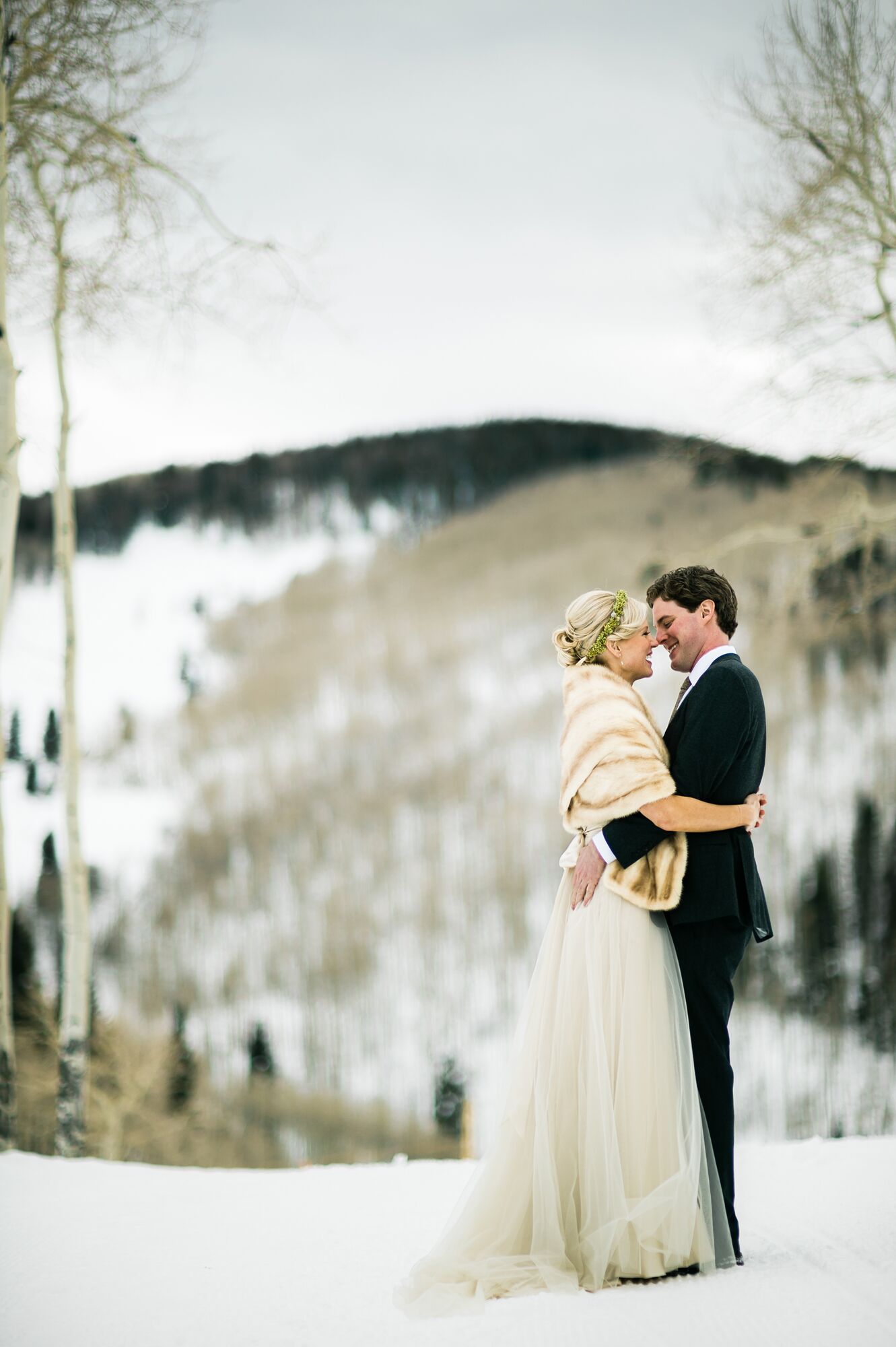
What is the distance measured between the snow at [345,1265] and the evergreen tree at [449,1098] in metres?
61.5

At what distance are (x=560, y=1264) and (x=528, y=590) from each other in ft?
463

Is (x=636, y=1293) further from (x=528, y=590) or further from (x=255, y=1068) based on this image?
(x=528, y=590)

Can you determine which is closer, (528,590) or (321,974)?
(321,974)

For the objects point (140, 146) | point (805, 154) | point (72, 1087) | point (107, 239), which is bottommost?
point (72, 1087)

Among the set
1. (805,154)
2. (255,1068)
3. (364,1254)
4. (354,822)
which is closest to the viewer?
(364,1254)

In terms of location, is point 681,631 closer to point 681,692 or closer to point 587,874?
point 681,692

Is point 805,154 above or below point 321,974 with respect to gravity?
above

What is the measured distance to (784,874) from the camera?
3177 inches

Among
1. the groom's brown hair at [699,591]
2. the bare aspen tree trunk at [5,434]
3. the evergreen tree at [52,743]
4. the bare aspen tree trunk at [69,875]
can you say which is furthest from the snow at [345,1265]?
the evergreen tree at [52,743]

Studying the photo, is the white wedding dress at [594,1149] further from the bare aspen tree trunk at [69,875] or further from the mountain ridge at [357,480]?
the mountain ridge at [357,480]

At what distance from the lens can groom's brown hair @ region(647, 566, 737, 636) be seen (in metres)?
2.82

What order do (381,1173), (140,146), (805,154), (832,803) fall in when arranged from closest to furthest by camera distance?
(381,1173), (140,146), (805,154), (832,803)

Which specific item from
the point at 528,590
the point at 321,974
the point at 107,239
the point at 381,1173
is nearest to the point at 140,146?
the point at 107,239

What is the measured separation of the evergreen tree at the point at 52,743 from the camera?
11.9 m
